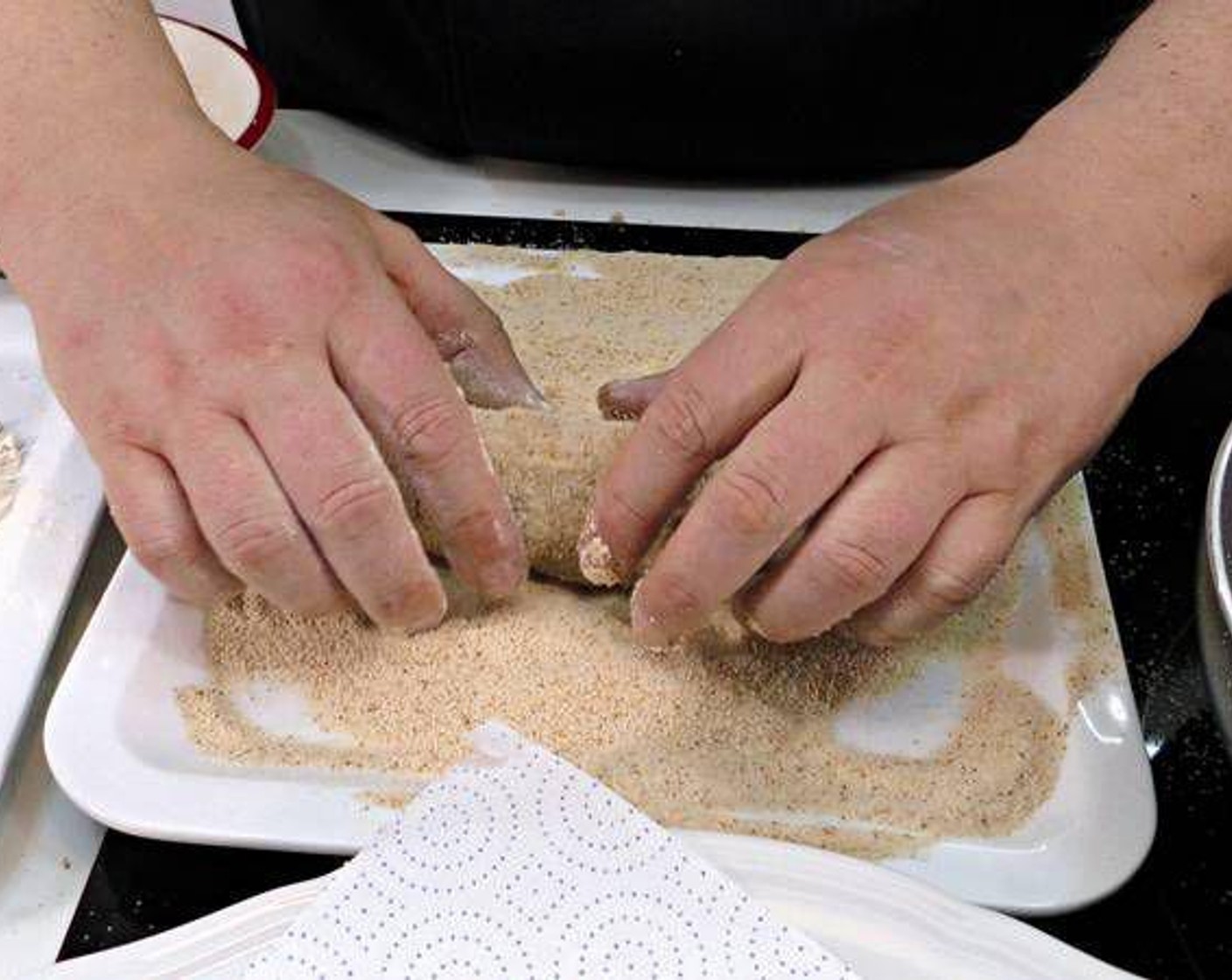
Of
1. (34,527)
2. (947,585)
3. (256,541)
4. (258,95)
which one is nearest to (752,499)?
(947,585)

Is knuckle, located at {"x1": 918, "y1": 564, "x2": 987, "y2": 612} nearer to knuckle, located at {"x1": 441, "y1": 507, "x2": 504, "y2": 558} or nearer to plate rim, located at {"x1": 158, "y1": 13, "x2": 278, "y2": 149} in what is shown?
knuckle, located at {"x1": 441, "y1": 507, "x2": 504, "y2": 558}

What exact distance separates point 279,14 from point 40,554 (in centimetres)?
49

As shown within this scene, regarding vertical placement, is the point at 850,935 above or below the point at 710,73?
below

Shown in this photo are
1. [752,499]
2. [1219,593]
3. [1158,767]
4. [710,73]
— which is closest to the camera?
[1219,593]

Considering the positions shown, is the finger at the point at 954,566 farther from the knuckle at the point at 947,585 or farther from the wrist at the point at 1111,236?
the wrist at the point at 1111,236

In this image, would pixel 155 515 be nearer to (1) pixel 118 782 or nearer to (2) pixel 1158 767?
(1) pixel 118 782

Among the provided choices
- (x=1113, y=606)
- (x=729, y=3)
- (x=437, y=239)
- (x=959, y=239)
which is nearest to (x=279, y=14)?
(x=437, y=239)

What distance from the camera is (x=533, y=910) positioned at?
21.5 inches

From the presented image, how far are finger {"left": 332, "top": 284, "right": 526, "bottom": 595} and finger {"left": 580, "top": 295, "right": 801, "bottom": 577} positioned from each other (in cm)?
7

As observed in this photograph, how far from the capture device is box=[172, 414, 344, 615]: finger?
1.97ft

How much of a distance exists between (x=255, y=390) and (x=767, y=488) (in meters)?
0.23

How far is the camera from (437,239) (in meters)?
1.00

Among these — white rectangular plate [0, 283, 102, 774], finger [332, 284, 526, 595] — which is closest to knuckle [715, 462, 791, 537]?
finger [332, 284, 526, 595]

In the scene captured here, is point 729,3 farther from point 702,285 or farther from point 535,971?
point 535,971
